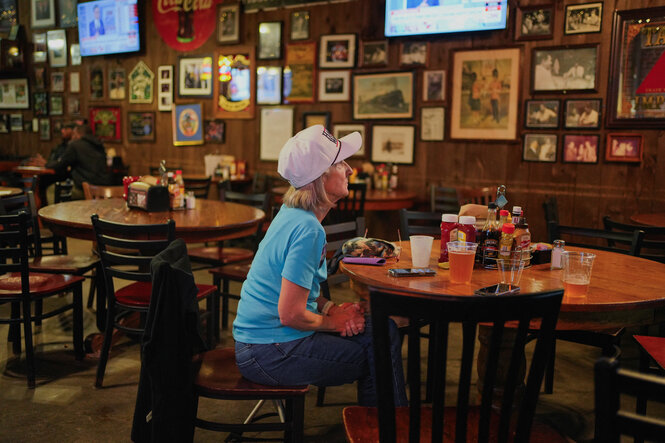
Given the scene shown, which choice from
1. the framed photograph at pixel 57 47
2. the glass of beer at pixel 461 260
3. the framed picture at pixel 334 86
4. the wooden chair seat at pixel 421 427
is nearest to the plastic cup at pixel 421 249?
the glass of beer at pixel 461 260

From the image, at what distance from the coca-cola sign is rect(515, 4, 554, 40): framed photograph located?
3.84 meters

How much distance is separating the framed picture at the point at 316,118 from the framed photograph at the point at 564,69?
2.32 metres

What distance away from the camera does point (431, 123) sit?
19.8 feet

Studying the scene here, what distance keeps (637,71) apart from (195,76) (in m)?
5.19

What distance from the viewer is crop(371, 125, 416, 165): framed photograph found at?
6219mm

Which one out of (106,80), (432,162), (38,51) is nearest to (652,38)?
(432,162)

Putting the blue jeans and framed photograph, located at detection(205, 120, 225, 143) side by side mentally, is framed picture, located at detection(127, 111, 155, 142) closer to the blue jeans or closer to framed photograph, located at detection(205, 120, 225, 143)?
framed photograph, located at detection(205, 120, 225, 143)

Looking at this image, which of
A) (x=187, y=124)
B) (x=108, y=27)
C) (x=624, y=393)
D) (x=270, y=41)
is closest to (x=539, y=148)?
(x=270, y=41)

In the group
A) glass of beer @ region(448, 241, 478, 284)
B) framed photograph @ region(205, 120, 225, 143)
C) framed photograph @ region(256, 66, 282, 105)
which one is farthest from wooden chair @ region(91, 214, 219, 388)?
framed photograph @ region(205, 120, 225, 143)

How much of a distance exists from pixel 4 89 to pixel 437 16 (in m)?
7.93

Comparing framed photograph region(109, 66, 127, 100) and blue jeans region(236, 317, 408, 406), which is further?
framed photograph region(109, 66, 127, 100)

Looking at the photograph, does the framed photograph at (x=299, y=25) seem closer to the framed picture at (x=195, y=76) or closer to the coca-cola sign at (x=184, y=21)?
the coca-cola sign at (x=184, y=21)

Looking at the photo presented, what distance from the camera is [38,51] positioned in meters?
9.44

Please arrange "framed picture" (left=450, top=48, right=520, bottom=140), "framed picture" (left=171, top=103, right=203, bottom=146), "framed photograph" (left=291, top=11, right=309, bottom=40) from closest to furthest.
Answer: "framed picture" (left=450, top=48, right=520, bottom=140), "framed photograph" (left=291, top=11, right=309, bottom=40), "framed picture" (left=171, top=103, right=203, bottom=146)
